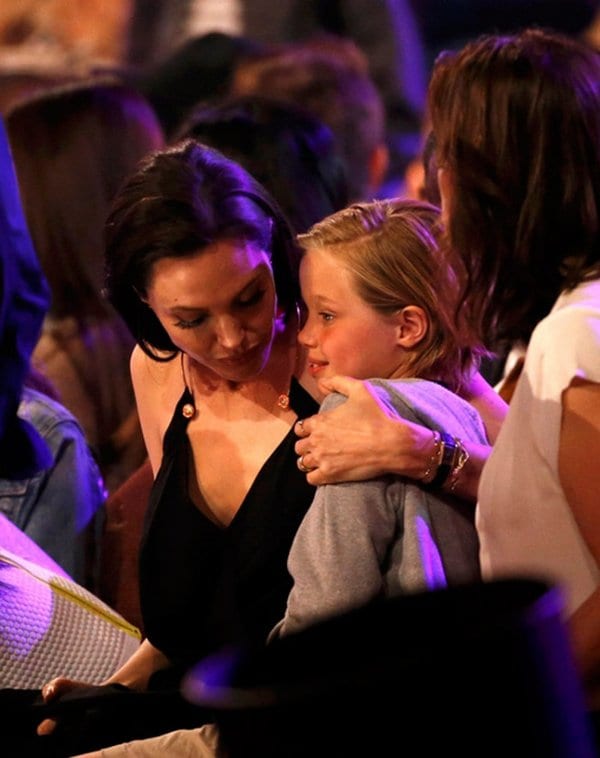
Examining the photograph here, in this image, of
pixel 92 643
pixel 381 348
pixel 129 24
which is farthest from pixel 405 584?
pixel 129 24

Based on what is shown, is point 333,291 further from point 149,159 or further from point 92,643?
point 92,643

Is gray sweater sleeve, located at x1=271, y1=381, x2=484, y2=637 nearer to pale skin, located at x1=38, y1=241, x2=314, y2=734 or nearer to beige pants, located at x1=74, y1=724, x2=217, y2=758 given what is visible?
beige pants, located at x1=74, y1=724, x2=217, y2=758

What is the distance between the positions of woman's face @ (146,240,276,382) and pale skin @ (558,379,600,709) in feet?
2.24

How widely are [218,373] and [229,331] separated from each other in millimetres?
189

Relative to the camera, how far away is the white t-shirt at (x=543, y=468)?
1.58m

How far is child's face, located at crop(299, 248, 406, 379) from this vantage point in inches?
77.1

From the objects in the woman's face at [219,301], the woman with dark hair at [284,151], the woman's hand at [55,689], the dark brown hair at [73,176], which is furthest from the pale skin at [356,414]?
the dark brown hair at [73,176]

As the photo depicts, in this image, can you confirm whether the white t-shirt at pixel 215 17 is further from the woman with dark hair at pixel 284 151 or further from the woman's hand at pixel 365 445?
the woman's hand at pixel 365 445

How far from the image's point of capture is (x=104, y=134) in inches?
134

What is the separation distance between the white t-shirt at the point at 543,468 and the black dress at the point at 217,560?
1.69 ft

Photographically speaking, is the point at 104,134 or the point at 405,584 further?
the point at 104,134

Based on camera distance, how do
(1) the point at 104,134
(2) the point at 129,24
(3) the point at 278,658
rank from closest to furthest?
(3) the point at 278,658 < (1) the point at 104,134 < (2) the point at 129,24

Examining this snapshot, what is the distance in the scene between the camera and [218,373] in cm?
228

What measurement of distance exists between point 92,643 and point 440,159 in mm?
1064
